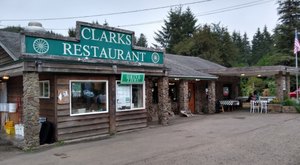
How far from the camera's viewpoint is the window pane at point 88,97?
12.1 meters

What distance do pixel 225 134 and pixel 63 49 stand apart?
6771 mm

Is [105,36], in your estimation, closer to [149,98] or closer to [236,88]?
[149,98]

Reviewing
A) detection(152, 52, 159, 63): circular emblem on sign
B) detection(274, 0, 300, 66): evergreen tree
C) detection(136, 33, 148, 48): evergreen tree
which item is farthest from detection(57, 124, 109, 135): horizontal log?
detection(136, 33, 148, 48): evergreen tree

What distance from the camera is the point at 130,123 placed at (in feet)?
46.4

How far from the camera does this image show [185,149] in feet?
32.1

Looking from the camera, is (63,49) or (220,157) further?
(63,49)

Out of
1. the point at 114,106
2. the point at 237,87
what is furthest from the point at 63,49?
the point at 237,87

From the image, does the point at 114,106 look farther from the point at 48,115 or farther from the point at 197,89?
the point at 197,89

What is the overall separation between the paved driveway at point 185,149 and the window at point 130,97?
1.31 meters

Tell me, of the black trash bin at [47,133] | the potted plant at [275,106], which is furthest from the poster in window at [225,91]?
the black trash bin at [47,133]

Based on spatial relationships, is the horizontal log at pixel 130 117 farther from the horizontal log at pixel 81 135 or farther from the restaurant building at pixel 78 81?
the horizontal log at pixel 81 135

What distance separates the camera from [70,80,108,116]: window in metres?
12.1

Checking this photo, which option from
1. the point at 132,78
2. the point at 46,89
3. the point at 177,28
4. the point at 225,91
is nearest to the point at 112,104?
the point at 132,78

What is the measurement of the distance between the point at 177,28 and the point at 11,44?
4288 cm
